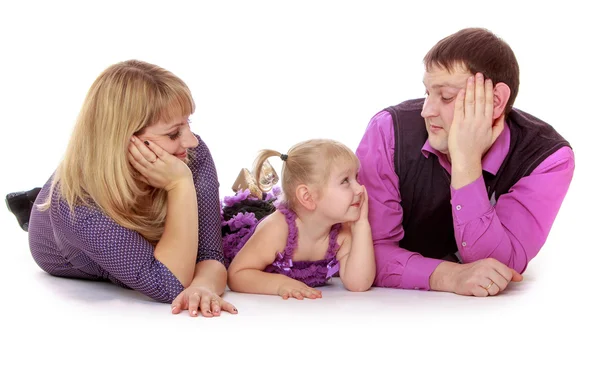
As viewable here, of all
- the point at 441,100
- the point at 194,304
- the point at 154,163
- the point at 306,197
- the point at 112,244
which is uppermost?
the point at 441,100

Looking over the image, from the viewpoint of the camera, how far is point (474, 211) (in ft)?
8.98

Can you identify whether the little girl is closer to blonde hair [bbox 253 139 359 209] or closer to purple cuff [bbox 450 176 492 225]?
blonde hair [bbox 253 139 359 209]

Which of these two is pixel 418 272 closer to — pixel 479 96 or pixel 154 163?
pixel 479 96

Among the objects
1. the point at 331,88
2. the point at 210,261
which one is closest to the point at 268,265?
the point at 210,261

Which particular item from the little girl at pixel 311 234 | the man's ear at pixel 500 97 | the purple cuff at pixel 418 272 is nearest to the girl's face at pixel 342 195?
the little girl at pixel 311 234

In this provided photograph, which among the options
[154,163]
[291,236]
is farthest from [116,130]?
[291,236]

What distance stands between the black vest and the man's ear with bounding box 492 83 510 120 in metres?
0.15

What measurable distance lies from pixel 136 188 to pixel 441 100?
973mm

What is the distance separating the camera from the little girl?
281 centimetres

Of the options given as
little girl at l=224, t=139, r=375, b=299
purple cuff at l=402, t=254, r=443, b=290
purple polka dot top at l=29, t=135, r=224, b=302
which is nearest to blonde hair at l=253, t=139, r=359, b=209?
little girl at l=224, t=139, r=375, b=299

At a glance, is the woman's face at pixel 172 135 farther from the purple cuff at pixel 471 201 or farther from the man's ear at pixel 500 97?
the man's ear at pixel 500 97

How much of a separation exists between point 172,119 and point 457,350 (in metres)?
1.07

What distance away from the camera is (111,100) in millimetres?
2596

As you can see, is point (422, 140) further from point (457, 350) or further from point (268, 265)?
point (457, 350)
